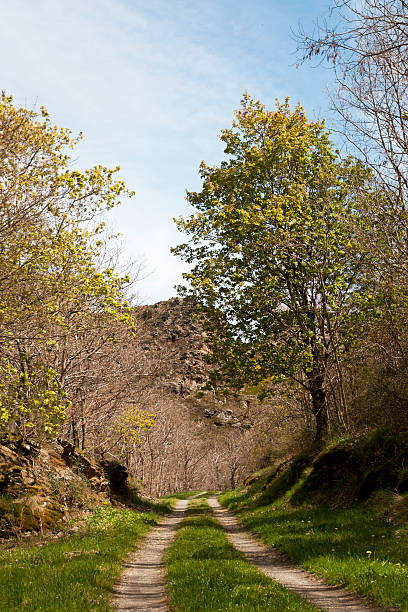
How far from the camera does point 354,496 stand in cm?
1489

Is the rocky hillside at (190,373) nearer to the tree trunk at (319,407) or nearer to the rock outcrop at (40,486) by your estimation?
the tree trunk at (319,407)

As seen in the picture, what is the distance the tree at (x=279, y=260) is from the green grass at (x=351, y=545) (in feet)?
20.0

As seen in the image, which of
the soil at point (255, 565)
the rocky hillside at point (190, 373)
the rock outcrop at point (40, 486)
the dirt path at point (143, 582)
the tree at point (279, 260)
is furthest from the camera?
the rocky hillside at point (190, 373)

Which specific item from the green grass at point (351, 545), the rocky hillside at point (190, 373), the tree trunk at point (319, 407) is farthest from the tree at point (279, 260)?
the rocky hillside at point (190, 373)

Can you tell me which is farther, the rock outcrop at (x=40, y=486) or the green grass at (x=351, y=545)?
the rock outcrop at (x=40, y=486)

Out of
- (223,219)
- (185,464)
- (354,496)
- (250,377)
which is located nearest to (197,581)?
(354,496)

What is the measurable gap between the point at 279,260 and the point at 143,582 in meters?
14.3

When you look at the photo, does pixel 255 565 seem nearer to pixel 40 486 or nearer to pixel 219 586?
pixel 219 586

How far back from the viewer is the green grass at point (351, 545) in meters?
7.74

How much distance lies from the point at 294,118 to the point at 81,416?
18972 millimetres

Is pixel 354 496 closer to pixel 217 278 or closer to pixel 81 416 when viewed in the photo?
pixel 217 278

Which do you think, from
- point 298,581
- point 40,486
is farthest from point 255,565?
point 40,486

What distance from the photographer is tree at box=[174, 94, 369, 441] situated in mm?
18922

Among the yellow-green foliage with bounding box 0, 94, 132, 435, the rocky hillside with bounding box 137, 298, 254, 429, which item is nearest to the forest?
the yellow-green foliage with bounding box 0, 94, 132, 435
